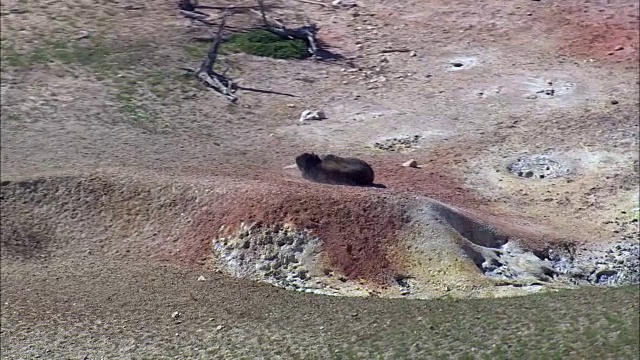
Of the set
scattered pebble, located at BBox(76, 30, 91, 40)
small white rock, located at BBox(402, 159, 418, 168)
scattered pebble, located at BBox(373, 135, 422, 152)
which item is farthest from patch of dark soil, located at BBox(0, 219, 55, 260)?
small white rock, located at BBox(402, 159, 418, 168)

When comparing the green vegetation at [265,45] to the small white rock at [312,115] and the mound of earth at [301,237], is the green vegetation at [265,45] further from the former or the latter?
the mound of earth at [301,237]

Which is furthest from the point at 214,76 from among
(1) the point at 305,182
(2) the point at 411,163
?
(2) the point at 411,163

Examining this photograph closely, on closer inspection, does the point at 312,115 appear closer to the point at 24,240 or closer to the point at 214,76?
the point at 214,76

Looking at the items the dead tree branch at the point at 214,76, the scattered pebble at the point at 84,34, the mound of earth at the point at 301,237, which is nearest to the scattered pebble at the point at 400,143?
the mound of earth at the point at 301,237

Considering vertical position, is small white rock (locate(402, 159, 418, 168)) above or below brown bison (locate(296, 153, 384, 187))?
below

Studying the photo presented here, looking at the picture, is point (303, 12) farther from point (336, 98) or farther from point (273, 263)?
point (273, 263)

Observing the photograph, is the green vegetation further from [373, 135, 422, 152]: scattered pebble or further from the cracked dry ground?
[373, 135, 422, 152]: scattered pebble

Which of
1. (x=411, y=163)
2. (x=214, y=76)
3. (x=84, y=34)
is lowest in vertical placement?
(x=411, y=163)
